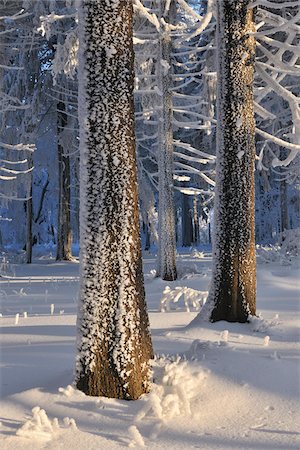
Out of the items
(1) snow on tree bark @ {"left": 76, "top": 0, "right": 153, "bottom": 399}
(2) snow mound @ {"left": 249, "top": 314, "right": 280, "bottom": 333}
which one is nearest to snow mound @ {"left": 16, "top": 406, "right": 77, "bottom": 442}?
(1) snow on tree bark @ {"left": 76, "top": 0, "right": 153, "bottom": 399}

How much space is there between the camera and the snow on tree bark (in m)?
3.74

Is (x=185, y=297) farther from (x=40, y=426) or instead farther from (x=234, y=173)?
(x=40, y=426)

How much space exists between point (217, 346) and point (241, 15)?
4.02m

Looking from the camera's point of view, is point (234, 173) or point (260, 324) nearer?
point (260, 324)

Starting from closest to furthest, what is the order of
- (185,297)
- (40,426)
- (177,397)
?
1. (40,426)
2. (177,397)
3. (185,297)

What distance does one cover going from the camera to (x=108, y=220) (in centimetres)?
381

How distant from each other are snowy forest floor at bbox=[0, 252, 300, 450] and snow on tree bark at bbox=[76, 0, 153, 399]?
0.24 metres

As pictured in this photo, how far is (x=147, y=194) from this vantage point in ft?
62.3

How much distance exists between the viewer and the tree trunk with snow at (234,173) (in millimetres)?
5836

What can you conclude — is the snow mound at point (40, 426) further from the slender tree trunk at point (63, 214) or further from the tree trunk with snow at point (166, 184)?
the slender tree trunk at point (63, 214)

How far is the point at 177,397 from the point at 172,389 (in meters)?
0.19

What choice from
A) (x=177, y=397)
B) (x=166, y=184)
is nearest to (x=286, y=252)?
(x=166, y=184)

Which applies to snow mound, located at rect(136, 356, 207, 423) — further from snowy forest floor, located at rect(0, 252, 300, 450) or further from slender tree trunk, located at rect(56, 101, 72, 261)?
slender tree trunk, located at rect(56, 101, 72, 261)

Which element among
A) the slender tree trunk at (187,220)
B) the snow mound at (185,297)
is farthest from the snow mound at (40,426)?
the slender tree trunk at (187,220)
